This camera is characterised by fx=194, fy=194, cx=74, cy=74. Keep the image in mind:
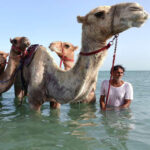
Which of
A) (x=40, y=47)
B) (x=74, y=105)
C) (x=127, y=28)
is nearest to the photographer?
(x=127, y=28)

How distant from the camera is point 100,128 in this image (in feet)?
12.8

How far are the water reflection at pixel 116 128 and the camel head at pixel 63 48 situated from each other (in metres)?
1.87

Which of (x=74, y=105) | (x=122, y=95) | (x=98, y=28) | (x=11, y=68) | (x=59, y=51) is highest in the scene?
(x=98, y=28)

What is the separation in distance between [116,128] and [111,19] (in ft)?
7.30

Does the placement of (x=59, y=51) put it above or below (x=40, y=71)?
above

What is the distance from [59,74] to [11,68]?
1.70 metres

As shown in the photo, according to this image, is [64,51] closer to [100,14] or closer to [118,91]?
[118,91]

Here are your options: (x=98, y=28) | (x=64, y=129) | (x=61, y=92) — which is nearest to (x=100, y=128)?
(x=64, y=129)

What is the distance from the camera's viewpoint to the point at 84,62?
10.2 feet

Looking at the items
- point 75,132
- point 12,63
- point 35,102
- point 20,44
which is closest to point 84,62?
point 75,132

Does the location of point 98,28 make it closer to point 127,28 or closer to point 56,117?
point 127,28

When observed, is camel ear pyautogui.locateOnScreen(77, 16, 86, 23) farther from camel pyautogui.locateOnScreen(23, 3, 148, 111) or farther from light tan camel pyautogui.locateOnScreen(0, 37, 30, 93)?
light tan camel pyautogui.locateOnScreen(0, 37, 30, 93)

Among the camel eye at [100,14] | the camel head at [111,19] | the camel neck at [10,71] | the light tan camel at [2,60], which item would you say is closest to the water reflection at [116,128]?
the camel head at [111,19]

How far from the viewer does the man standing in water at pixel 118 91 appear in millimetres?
5262
